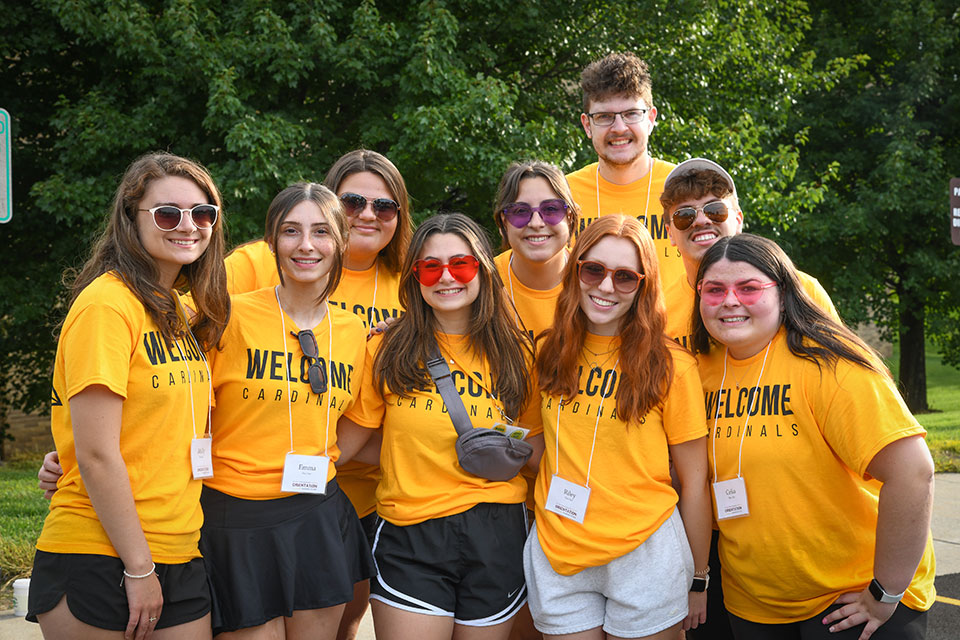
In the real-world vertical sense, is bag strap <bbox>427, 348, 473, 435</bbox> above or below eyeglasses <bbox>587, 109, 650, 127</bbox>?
below

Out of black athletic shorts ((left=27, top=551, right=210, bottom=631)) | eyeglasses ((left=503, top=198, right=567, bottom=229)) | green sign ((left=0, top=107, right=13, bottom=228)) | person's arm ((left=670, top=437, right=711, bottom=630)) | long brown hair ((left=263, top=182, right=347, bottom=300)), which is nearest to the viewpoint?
black athletic shorts ((left=27, top=551, right=210, bottom=631))

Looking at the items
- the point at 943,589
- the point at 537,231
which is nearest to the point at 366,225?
the point at 537,231

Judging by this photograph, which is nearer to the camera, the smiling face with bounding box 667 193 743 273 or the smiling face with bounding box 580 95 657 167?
the smiling face with bounding box 667 193 743 273

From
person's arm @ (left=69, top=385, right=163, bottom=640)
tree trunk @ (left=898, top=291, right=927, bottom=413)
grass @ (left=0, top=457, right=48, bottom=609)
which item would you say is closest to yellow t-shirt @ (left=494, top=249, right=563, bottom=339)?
person's arm @ (left=69, top=385, right=163, bottom=640)

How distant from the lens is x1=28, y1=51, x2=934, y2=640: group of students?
2627 mm

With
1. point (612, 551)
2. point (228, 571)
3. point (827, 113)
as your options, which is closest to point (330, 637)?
point (228, 571)

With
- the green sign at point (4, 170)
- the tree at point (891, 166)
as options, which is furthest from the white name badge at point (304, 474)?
the tree at point (891, 166)

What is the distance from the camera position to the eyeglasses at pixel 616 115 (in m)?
4.14

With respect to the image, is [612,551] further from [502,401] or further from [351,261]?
[351,261]

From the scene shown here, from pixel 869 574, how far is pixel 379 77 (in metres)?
9.60

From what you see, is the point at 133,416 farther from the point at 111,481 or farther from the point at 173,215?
the point at 173,215

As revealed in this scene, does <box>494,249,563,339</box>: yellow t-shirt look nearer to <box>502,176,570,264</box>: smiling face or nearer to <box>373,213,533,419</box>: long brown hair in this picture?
<box>502,176,570,264</box>: smiling face

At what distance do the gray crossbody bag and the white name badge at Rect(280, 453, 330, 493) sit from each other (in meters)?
0.52

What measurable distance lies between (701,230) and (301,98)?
9.09m
